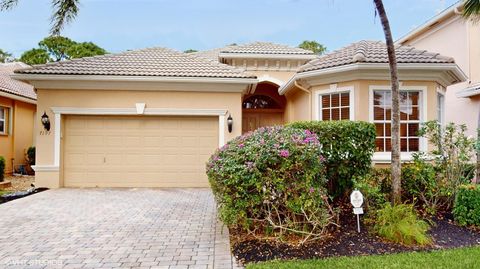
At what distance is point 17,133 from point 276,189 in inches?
586

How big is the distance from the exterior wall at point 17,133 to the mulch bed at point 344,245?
44.1 feet

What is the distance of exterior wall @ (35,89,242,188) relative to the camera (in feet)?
33.4

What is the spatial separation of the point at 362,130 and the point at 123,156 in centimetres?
763

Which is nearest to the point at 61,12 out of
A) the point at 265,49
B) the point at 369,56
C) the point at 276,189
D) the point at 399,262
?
the point at 276,189

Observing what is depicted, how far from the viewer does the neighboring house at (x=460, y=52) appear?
13.1 m

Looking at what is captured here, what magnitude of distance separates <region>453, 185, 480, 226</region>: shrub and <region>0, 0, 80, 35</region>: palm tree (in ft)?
35.3

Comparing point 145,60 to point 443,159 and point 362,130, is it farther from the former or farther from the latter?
point 443,159

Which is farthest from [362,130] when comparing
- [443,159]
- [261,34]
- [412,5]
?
[261,34]

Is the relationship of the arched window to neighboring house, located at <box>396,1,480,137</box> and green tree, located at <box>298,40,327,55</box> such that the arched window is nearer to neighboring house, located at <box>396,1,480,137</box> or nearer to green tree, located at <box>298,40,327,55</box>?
neighboring house, located at <box>396,1,480,137</box>

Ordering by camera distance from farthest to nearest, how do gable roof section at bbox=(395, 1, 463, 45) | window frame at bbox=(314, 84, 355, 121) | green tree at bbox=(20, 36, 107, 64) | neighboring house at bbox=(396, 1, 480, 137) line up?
1. green tree at bbox=(20, 36, 107, 64)
2. gable roof section at bbox=(395, 1, 463, 45)
3. neighboring house at bbox=(396, 1, 480, 137)
4. window frame at bbox=(314, 84, 355, 121)

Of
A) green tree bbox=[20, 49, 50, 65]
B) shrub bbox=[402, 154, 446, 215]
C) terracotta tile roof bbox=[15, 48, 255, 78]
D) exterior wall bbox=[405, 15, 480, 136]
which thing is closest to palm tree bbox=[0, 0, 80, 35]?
terracotta tile roof bbox=[15, 48, 255, 78]

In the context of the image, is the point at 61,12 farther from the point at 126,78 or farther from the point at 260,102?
the point at 260,102

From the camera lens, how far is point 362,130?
6496 mm

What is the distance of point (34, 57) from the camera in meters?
29.5
